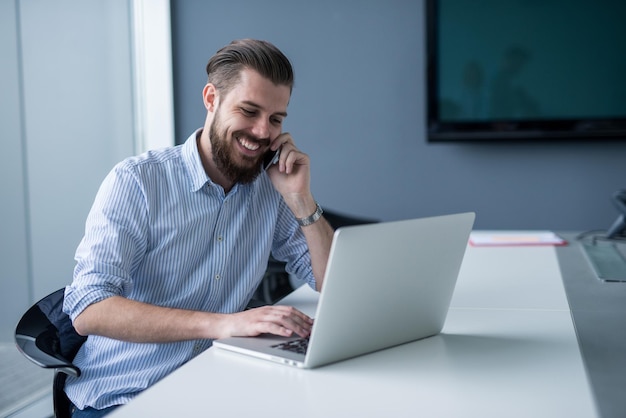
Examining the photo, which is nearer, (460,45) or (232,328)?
(232,328)

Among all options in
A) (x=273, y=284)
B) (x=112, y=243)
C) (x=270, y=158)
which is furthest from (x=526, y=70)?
(x=112, y=243)

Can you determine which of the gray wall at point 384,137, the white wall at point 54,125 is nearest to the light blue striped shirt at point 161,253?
the white wall at point 54,125

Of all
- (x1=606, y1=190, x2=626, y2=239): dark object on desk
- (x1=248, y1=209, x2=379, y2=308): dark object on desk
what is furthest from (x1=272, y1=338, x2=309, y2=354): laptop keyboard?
(x1=606, y1=190, x2=626, y2=239): dark object on desk

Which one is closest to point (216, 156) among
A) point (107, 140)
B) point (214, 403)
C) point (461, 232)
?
point (461, 232)

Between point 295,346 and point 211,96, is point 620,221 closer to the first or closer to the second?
point 211,96

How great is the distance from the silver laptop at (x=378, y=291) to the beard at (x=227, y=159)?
0.59 metres

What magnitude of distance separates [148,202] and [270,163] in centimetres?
41

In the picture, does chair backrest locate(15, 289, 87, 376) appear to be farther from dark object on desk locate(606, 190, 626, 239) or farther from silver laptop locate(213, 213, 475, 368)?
dark object on desk locate(606, 190, 626, 239)

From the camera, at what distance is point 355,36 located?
3951 millimetres

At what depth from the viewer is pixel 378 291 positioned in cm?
124

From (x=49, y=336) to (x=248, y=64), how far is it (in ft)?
2.65

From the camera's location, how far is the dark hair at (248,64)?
5.98 feet

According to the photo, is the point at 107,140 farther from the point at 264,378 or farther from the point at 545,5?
the point at 264,378

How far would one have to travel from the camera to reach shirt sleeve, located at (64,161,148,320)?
1.54 meters
